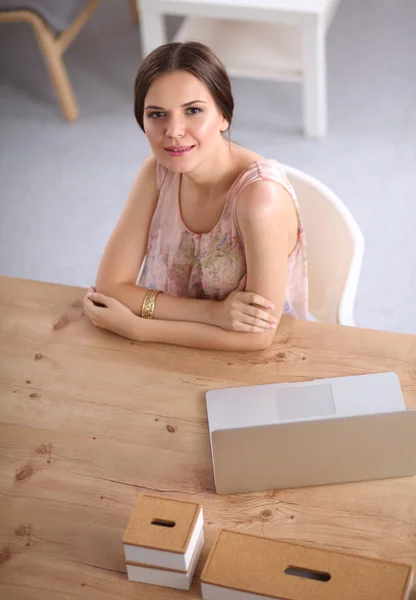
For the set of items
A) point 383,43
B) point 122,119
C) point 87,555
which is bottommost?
point 87,555

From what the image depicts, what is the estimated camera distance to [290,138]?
10.9ft

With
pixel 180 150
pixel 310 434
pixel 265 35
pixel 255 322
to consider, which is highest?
pixel 265 35

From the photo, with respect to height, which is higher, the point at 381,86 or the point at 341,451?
the point at 381,86

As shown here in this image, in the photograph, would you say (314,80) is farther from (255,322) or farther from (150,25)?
(255,322)

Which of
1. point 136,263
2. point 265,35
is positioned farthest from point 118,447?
point 265,35

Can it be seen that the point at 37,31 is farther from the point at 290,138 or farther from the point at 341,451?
the point at 341,451

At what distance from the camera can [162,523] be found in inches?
49.6

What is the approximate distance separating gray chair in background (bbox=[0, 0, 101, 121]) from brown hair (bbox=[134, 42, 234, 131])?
6.12 feet

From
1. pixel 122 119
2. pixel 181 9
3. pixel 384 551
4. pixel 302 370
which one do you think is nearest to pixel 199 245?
pixel 302 370

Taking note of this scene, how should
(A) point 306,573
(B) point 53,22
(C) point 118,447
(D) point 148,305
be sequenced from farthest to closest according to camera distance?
(B) point 53,22 → (D) point 148,305 → (C) point 118,447 → (A) point 306,573

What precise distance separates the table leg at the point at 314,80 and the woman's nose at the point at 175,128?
1571 mm

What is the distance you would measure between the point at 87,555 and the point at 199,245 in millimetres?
708

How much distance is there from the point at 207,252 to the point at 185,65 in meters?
0.40

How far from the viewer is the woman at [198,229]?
5.19ft
